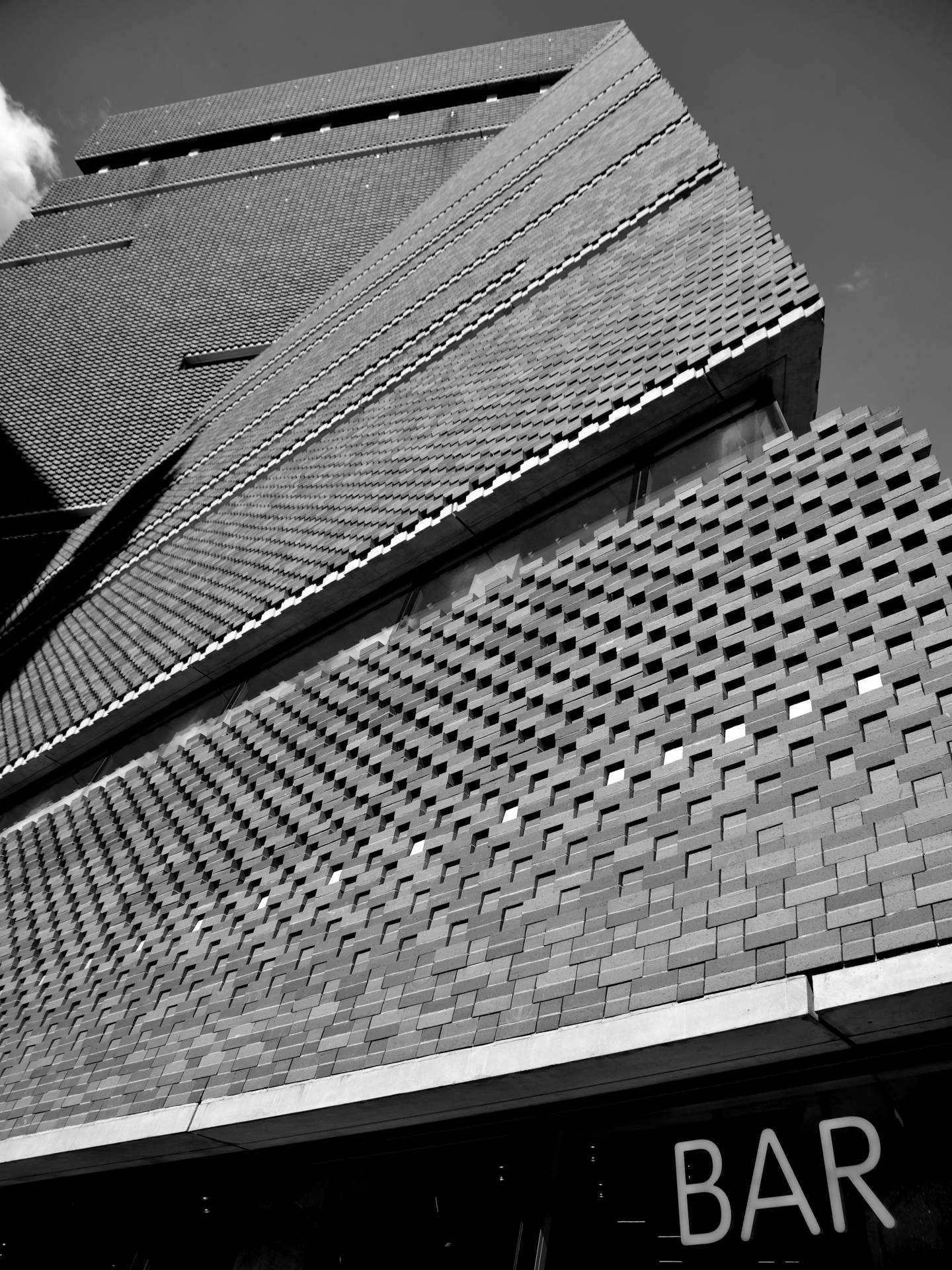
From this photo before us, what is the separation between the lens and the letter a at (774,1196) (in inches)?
137

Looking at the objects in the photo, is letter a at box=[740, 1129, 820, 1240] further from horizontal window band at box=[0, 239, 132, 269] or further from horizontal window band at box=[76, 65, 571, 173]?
horizontal window band at box=[76, 65, 571, 173]

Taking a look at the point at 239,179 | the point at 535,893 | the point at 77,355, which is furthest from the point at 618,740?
the point at 239,179

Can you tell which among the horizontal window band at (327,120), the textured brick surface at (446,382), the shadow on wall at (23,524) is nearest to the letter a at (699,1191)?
the textured brick surface at (446,382)

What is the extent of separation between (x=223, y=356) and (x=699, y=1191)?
26.9 m

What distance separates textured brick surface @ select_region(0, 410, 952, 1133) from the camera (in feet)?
13.1

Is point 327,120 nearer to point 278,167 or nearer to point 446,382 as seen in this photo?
point 278,167

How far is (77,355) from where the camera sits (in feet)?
93.6

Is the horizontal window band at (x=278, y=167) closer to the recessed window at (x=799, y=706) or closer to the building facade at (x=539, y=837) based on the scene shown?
the building facade at (x=539, y=837)

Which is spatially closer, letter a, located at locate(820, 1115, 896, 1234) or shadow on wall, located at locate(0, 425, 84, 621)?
letter a, located at locate(820, 1115, 896, 1234)

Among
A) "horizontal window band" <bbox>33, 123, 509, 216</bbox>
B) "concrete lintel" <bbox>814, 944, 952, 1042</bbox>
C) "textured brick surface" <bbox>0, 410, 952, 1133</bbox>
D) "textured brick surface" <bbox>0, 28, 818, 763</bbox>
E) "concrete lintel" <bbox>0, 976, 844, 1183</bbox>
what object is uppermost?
"horizontal window band" <bbox>33, 123, 509, 216</bbox>

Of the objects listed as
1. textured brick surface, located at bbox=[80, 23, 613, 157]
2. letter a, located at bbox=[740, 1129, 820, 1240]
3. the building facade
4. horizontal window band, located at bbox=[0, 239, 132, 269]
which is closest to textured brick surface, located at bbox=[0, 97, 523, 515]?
horizontal window band, located at bbox=[0, 239, 132, 269]

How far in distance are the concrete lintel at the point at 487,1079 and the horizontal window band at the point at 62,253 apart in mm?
34873

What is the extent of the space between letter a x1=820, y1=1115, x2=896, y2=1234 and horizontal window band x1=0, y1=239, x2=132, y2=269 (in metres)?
36.9

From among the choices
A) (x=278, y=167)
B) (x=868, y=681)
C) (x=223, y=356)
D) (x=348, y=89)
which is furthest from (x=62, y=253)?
(x=868, y=681)
